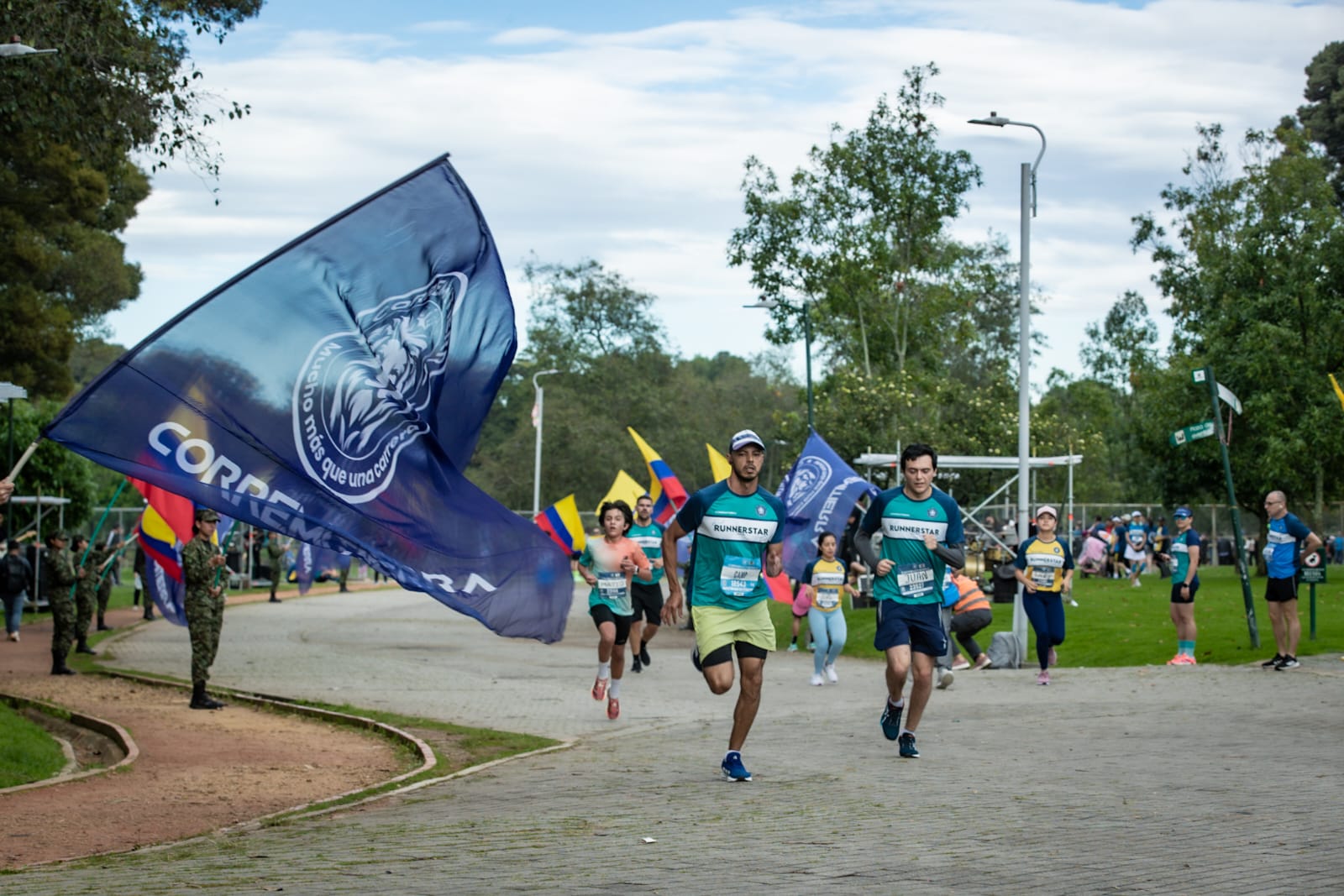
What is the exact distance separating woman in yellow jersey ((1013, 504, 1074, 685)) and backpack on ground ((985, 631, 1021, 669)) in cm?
275

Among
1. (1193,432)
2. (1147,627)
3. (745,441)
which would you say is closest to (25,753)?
(745,441)

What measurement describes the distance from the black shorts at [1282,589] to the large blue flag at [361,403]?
32.9 feet

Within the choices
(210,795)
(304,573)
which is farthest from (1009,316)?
(210,795)

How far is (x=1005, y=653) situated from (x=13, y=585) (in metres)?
16.7

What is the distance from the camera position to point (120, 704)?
15.5 meters

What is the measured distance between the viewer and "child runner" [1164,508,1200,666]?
17.3 meters

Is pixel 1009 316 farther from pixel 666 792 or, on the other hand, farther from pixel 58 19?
pixel 666 792

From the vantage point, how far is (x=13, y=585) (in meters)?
25.9

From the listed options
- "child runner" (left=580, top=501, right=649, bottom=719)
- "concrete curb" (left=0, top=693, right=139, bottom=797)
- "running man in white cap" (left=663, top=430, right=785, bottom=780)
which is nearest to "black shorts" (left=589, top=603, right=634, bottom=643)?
"child runner" (left=580, top=501, right=649, bottom=719)

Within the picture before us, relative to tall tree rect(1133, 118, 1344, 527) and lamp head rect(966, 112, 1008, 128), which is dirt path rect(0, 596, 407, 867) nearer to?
lamp head rect(966, 112, 1008, 128)

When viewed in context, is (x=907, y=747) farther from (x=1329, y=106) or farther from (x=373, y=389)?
(x=1329, y=106)

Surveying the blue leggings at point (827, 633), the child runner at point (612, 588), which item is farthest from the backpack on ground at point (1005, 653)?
the child runner at point (612, 588)

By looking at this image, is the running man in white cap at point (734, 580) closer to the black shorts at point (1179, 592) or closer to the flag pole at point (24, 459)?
the flag pole at point (24, 459)

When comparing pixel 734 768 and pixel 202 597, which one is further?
pixel 202 597
